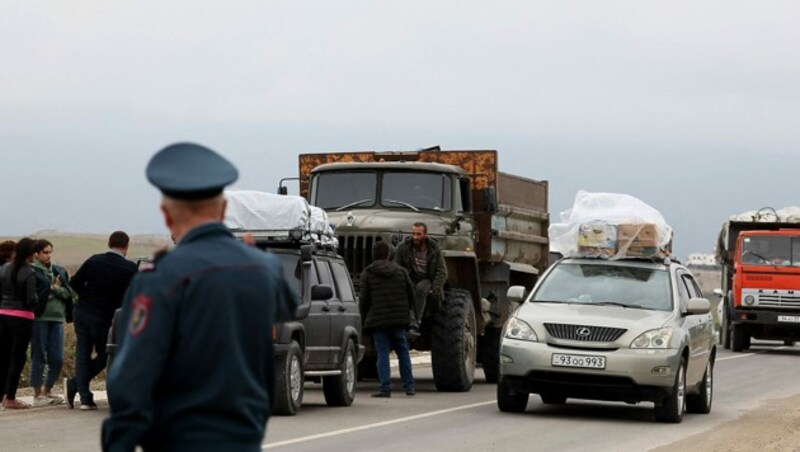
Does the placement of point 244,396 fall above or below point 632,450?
above

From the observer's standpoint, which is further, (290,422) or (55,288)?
(55,288)

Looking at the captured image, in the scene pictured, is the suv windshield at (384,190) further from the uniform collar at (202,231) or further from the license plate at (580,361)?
the uniform collar at (202,231)

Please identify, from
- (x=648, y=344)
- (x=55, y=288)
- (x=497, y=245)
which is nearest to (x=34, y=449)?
(x=55, y=288)

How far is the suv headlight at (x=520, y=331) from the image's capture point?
17.7 m

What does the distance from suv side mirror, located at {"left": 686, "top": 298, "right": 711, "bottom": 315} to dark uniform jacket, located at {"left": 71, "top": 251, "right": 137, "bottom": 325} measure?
5.79 meters

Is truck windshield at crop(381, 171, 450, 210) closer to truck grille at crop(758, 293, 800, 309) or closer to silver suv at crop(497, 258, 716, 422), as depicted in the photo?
silver suv at crop(497, 258, 716, 422)

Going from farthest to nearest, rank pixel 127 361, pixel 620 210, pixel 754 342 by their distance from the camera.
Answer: pixel 754 342 < pixel 620 210 < pixel 127 361

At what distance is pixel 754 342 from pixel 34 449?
38416 mm

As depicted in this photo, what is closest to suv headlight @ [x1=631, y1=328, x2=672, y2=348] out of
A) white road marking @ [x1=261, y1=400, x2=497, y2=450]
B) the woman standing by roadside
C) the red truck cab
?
white road marking @ [x1=261, y1=400, x2=497, y2=450]

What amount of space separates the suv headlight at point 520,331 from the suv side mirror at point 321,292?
190 centimetres

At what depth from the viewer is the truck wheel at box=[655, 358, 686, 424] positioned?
17500 mm

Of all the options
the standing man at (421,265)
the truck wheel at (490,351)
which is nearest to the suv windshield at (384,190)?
the standing man at (421,265)

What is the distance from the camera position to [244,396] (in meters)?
5.05

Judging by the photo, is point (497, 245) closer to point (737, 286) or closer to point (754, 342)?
point (737, 286)
